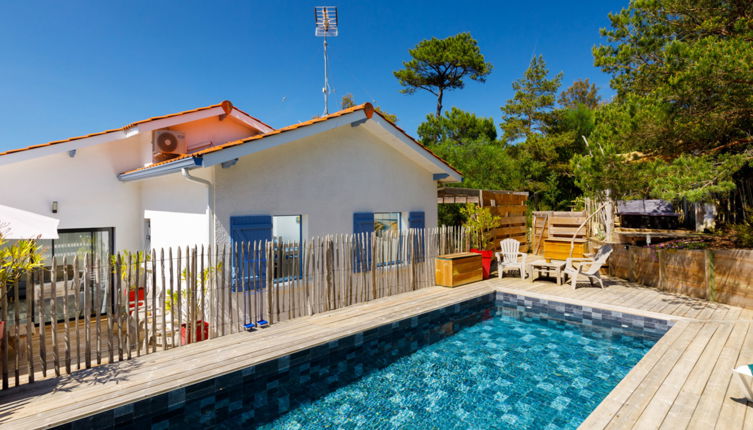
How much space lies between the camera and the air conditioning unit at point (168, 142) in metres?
9.20

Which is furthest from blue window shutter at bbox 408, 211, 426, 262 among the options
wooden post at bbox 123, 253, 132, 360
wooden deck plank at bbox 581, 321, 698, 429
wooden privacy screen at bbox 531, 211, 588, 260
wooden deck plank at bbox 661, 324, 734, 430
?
wooden privacy screen at bbox 531, 211, 588, 260

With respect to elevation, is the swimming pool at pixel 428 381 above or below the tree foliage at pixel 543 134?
below

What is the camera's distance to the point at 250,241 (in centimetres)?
743

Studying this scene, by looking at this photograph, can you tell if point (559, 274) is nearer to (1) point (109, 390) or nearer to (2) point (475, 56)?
(1) point (109, 390)

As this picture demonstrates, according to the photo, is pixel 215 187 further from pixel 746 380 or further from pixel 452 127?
pixel 452 127

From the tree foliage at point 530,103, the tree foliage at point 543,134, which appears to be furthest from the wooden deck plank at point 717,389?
the tree foliage at point 530,103

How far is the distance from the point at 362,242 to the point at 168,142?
5.41 metres

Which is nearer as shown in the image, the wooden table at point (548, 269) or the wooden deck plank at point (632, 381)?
the wooden deck plank at point (632, 381)

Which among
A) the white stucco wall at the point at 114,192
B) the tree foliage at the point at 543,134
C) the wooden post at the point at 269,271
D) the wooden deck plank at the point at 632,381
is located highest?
the tree foliage at the point at 543,134

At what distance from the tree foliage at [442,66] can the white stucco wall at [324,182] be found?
18.6 meters

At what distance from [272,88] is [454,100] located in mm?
15022

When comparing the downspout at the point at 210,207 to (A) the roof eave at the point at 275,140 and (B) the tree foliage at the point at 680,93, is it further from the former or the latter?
(B) the tree foliage at the point at 680,93

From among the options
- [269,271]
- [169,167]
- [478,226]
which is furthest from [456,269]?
[169,167]

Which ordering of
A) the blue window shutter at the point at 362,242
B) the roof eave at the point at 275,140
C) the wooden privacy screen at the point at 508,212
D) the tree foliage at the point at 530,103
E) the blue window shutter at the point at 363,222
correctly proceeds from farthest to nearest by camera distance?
1. the tree foliage at the point at 530,103
2. the wooden privacy screen at the point at 508,212
3. the blue window shutter at the point at 363,222
4. the blue window shutter at the point at 362,242
5. the roof eave at the point at 275,140
